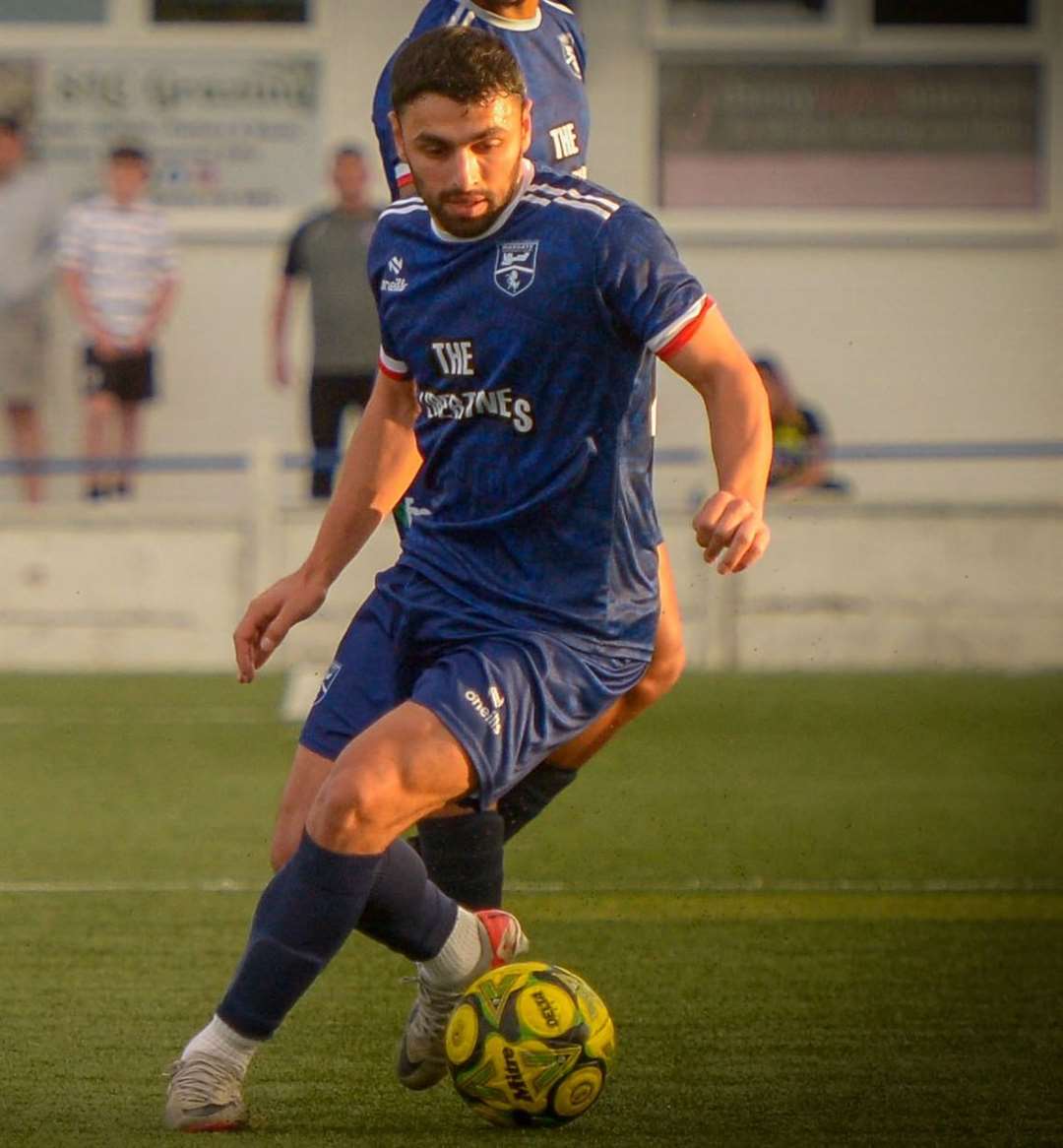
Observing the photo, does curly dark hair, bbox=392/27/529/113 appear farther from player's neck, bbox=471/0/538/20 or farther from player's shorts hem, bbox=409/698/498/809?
player's neck, bbox=471/0/538/20

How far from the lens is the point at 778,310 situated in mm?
16516

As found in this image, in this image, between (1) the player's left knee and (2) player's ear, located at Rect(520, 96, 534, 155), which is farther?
(1) the player's left knee

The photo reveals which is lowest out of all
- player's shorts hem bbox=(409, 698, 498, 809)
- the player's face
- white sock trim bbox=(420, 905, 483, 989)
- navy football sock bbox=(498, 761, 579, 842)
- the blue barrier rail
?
the blue barrier rail

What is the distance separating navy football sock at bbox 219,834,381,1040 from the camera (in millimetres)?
4328

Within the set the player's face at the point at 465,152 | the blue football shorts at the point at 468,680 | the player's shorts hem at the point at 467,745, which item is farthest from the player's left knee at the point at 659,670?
the player's face at the point at 465,152

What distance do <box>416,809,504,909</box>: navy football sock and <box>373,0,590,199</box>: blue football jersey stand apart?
1256mm

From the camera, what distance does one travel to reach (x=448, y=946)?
4.72 m

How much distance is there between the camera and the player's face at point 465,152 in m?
4.35

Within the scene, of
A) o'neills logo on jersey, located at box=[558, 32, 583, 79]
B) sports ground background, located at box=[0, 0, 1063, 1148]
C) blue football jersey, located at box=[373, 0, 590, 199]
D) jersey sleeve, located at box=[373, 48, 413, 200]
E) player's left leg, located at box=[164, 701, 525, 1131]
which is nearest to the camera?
player's left leg, located at box=[164, 701, 525, 1131]

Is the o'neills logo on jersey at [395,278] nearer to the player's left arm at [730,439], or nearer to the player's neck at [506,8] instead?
the player's left arm at [730,439]

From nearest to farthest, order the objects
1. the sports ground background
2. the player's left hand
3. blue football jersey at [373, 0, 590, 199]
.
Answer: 1. the player's left hand
2. the sports ground background
3. blue football jersey at [373, 0, 590, 199]

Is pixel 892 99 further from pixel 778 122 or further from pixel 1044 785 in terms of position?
pixel 1044 785

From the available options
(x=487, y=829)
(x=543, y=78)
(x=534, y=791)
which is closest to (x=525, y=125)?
(x=543, y=78)

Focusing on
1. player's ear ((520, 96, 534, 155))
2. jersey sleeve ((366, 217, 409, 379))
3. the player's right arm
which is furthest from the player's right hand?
player's ear ((520, 96, 534, 155))
